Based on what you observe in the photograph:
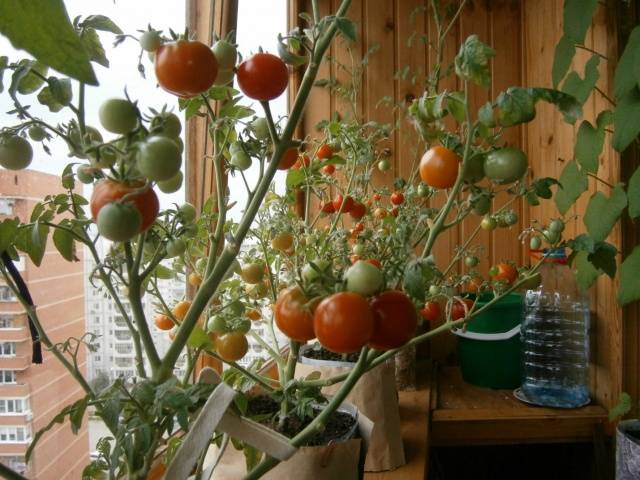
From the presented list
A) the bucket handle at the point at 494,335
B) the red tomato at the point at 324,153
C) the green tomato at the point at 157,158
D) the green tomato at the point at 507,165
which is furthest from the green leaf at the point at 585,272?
the green tomato at the point at 157,158

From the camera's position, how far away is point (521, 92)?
0.32 metres

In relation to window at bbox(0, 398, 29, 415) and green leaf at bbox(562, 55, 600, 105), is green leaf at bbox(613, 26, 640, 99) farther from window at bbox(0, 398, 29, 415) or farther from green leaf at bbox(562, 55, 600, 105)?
window at bbox(0, 398, 29, 415)

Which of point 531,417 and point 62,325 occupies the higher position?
point 62,325

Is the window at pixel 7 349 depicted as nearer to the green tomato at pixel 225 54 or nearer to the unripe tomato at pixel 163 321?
the unripe tomato at pixel 163 321

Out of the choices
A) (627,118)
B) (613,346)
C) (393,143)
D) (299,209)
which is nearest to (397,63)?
(393,143)

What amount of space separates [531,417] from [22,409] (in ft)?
3.38

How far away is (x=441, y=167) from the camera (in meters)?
0.35

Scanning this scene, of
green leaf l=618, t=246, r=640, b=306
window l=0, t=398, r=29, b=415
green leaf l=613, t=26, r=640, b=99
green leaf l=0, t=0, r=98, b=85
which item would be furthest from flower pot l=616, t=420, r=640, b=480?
green leaf l=0, t=0, r=98, b=85

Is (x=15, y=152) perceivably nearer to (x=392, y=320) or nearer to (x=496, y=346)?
(x=392, y=320)

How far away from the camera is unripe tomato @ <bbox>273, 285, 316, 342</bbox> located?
302 millimetres

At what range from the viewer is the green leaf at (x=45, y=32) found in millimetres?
117

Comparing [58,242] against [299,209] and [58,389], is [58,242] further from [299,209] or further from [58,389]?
[299,209]

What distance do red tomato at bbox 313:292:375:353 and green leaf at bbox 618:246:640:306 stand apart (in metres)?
0.82

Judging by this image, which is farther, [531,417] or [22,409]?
[531,417]
